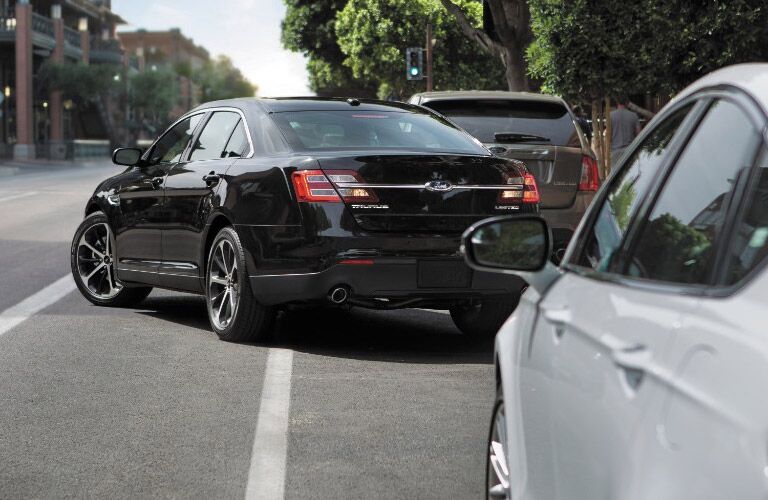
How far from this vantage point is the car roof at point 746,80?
234 cm

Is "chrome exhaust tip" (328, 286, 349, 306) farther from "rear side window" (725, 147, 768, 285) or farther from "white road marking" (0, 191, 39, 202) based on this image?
"white road marking" (0, 191, 39, 202)

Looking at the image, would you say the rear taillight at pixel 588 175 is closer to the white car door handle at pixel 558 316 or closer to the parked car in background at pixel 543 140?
the parked car in background at pixel 543 140

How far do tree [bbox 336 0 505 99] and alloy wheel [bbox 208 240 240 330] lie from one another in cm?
4197

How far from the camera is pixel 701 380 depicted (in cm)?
200

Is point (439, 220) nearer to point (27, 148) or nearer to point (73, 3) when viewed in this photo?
point (27, 148)

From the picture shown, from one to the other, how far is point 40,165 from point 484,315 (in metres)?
61.6

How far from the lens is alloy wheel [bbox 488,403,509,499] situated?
3.80m

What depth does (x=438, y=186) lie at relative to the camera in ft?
26.7

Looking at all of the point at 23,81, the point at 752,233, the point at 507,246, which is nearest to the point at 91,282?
the point at 507,246

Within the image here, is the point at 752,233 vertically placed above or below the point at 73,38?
below

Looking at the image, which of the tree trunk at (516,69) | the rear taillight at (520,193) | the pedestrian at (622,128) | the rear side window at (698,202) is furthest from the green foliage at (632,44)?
the rear side window at (698,202)

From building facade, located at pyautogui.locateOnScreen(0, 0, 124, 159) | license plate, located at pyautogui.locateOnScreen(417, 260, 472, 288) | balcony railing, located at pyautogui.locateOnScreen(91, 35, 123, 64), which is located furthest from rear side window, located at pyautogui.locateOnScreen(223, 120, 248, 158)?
balcony railing, located at pyautogui.locateOnScreen(91, 35, 123, 64)

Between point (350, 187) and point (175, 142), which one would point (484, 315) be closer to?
point (350, 187)

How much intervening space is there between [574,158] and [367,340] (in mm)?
3606
